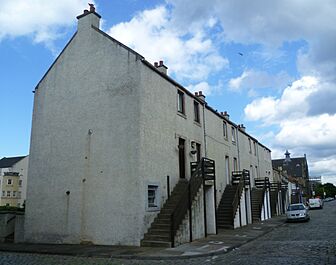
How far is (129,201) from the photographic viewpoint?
14.4 metres

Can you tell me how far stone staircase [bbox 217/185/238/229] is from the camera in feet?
70.4

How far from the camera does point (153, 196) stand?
51.4 feet

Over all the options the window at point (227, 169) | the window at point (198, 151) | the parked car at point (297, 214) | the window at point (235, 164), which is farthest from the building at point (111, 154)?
the parked car at point (297, 214)

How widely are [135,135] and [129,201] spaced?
292cm

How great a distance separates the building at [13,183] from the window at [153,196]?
4999 cm

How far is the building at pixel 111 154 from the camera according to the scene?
577 inches

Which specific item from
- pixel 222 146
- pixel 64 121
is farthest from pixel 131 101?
pixel 222 146

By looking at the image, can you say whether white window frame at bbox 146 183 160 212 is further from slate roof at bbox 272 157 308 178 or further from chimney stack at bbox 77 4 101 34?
slate roof at bbox 272 157 308 178

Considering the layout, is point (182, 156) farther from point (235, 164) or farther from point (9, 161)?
point (9, 161)

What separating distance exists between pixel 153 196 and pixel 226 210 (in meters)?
8.47

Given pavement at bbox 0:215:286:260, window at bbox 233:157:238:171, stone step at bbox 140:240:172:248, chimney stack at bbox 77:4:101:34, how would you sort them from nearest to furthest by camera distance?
pavement at bbox 0:215:286:260 → stone step at bbox 140:240:172:248 → chimney stack at bbox 77:4:101:34 → window at bbox 233:157:238:171

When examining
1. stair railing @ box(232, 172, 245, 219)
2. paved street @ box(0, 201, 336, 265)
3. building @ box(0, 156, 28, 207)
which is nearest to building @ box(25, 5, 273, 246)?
paved street @ box(0, 201, 336, 265)

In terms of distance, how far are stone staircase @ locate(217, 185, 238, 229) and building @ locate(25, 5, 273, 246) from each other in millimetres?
3535

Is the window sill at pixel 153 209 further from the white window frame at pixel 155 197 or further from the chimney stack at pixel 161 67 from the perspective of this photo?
the chimney stack at pixel 161 67
